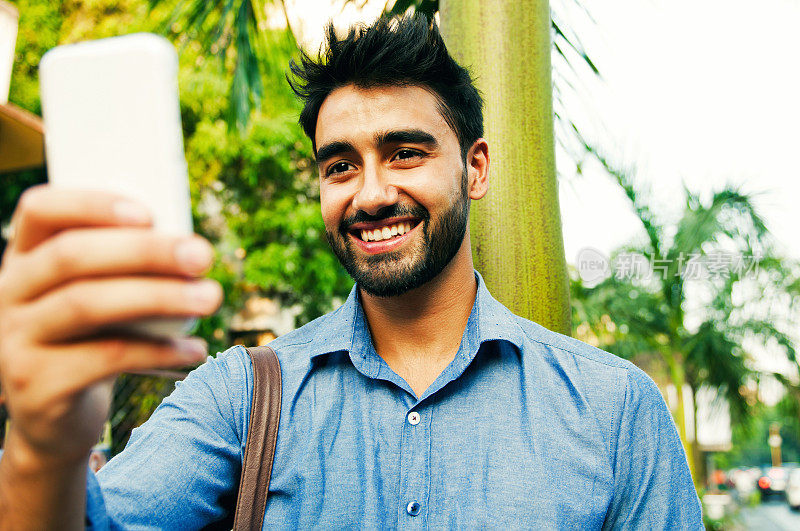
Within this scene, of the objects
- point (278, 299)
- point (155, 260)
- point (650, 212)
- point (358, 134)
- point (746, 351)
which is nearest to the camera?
point (155, 260)

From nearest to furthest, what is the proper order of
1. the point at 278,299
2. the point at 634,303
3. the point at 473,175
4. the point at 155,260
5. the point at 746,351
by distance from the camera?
1. the point at 155,260
2. the point at 473,175
3. the point at 634,303
4. the point at 746,351
5. the point at 278,299

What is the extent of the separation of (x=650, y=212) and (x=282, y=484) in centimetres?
573

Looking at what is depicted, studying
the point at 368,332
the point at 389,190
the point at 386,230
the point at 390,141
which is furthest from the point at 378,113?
the point at 368,332

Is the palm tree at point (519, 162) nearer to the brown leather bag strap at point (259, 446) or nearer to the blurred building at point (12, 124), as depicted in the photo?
the brown leather bag strap at point (259, 446)

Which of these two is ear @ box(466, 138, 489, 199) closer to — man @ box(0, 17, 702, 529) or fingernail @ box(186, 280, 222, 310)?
man @ box(0, 17, 702, 529)

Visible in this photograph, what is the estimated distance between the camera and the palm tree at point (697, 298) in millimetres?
6594

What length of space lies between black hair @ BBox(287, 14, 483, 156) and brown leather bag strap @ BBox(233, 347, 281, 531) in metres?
0.88

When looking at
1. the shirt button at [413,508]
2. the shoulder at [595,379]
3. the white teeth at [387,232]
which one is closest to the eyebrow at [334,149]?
the white teeth at [387,232]

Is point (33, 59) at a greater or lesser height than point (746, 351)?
greater

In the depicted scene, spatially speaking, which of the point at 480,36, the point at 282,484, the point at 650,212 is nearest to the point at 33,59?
the point at 650,212

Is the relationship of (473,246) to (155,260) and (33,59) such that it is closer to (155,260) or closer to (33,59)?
(155,260)

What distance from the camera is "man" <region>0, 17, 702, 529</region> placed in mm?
1406

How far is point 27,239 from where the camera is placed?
1.99 ft

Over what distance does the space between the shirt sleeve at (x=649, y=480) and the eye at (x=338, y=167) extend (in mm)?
982
